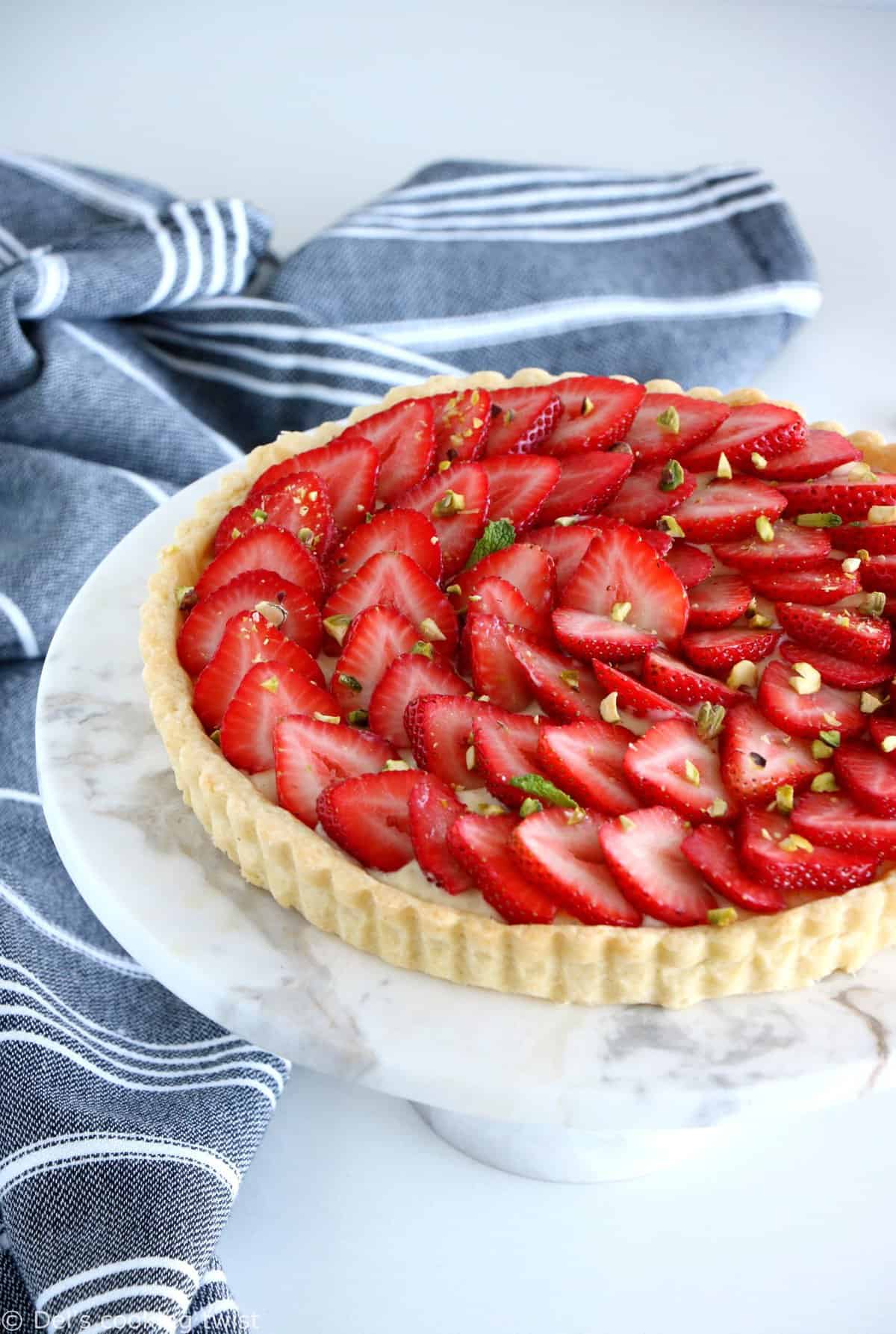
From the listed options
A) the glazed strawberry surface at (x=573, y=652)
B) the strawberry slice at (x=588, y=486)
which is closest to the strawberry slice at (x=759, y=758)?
the glazed strawberry surface at (x=573, y=652)

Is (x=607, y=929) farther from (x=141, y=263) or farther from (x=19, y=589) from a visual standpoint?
(x=141, y=263)

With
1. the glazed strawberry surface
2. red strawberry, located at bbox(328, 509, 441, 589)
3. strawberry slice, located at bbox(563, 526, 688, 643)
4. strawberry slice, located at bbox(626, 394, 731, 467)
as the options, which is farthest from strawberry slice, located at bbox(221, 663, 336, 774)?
strawberry slice, located at bbox(626, 394, 731, 467)

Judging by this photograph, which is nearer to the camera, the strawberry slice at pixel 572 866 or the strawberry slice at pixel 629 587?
the strawberry slice at pixel 572 866

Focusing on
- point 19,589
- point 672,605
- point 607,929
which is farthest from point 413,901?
point 19,589

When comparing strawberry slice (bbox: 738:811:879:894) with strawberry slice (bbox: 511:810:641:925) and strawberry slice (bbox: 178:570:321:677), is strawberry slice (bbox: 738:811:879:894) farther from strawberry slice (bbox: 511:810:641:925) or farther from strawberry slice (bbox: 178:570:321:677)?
strawberry slice (bbox: 178:570:321:677)

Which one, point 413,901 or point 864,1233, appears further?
point 864,1233

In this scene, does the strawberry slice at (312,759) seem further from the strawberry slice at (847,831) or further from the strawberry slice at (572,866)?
the strawberry slice at (847,831)
